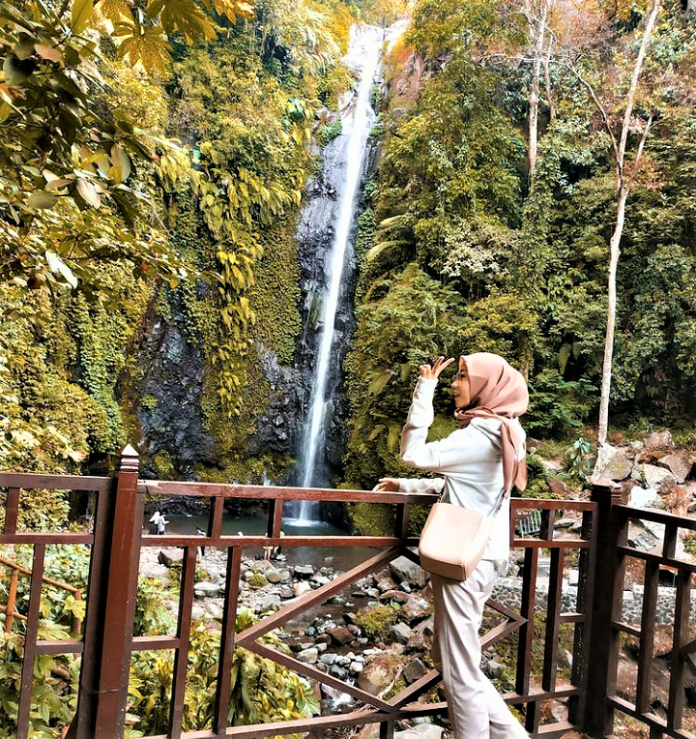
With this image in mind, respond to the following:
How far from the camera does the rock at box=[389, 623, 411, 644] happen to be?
21.3 feet

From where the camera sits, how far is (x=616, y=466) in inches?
368

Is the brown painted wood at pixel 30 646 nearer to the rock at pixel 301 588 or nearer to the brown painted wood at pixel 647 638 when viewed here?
the brown painted wood at pixel 647 638

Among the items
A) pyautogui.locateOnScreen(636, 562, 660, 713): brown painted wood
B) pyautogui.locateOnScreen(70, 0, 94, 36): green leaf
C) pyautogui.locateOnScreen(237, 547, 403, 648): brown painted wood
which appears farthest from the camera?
pyautogui.locateOnScreen(636, 562, 660, 713): brown painted wood

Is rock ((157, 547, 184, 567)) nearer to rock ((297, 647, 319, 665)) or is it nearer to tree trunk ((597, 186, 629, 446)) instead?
rock ((297, 647, 319, 665))

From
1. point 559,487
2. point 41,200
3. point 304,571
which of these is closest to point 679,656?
point 41,200

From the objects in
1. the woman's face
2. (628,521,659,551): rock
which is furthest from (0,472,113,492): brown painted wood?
(628,521,659,551): rock

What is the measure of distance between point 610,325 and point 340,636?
6785 mm

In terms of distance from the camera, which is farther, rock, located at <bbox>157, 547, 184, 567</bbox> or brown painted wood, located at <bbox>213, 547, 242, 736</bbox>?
rock, located at <bbox>157, 547, 184, 567</bbox>

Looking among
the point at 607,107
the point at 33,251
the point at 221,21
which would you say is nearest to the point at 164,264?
the point at 33,251

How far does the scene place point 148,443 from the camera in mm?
11352

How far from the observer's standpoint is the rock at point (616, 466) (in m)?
9.20

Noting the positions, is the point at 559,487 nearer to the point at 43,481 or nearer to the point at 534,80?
the point at 534,80

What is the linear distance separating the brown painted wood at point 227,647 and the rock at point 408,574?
21.1 ft

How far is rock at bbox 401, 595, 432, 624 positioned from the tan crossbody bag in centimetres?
562
